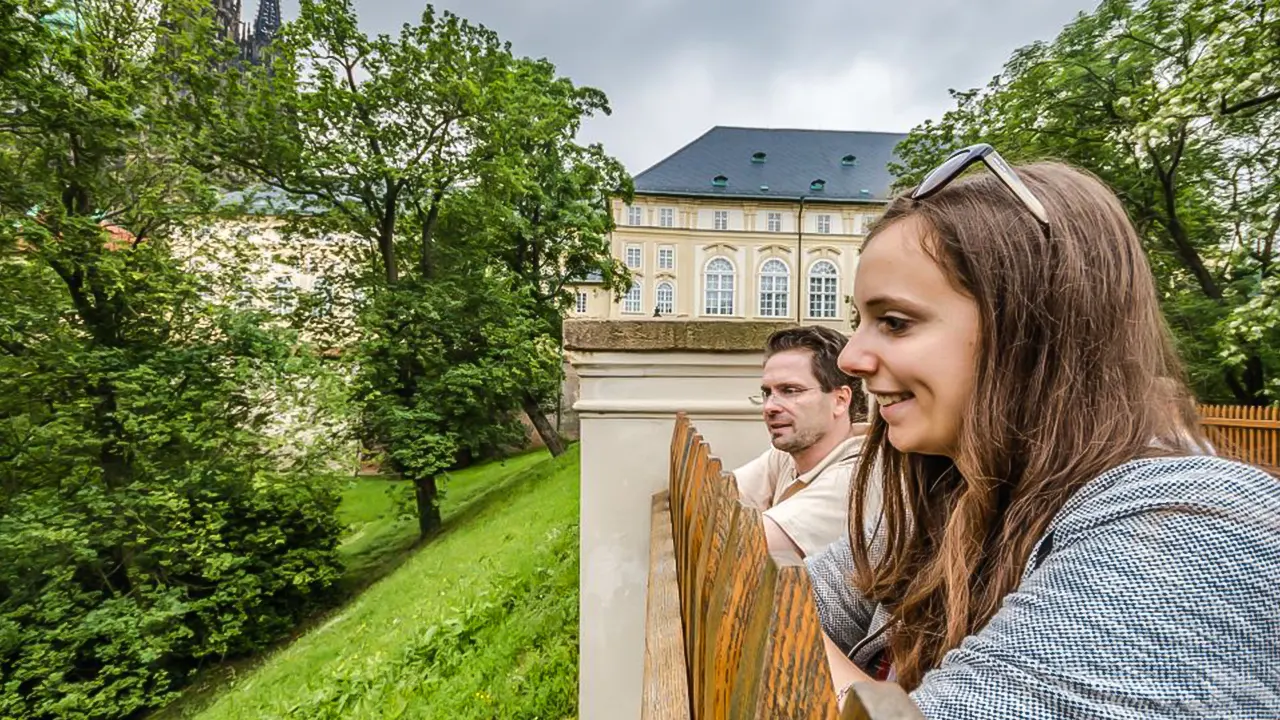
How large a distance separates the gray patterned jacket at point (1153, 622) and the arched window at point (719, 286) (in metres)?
45.9

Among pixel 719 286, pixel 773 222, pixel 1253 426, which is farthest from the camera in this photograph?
pixel 719 286

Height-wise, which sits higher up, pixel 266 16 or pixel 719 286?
pixel 266 16

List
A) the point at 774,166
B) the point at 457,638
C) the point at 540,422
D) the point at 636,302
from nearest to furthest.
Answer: the point at 457,638 → the point at 540,422 → the point at 774,166 → the point at 636,302

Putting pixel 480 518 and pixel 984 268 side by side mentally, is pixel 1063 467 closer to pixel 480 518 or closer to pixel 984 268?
pixel 984 268

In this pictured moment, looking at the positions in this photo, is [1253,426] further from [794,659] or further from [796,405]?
[794,659]

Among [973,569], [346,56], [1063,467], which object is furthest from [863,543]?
[346,56]

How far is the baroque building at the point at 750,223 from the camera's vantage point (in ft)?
145

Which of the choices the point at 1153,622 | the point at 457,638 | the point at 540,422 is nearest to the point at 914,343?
the point at 1153,622

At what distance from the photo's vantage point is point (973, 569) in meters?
0.88

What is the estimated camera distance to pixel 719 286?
46.7 meters

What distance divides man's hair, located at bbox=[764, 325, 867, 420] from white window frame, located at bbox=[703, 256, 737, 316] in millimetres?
44092

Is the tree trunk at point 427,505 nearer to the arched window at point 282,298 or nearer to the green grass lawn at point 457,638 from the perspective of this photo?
the green grass lawn at point 457,638

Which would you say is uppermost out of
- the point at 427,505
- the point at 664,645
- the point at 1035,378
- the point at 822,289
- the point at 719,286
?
the point at 719,286

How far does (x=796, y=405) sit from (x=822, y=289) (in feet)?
153
